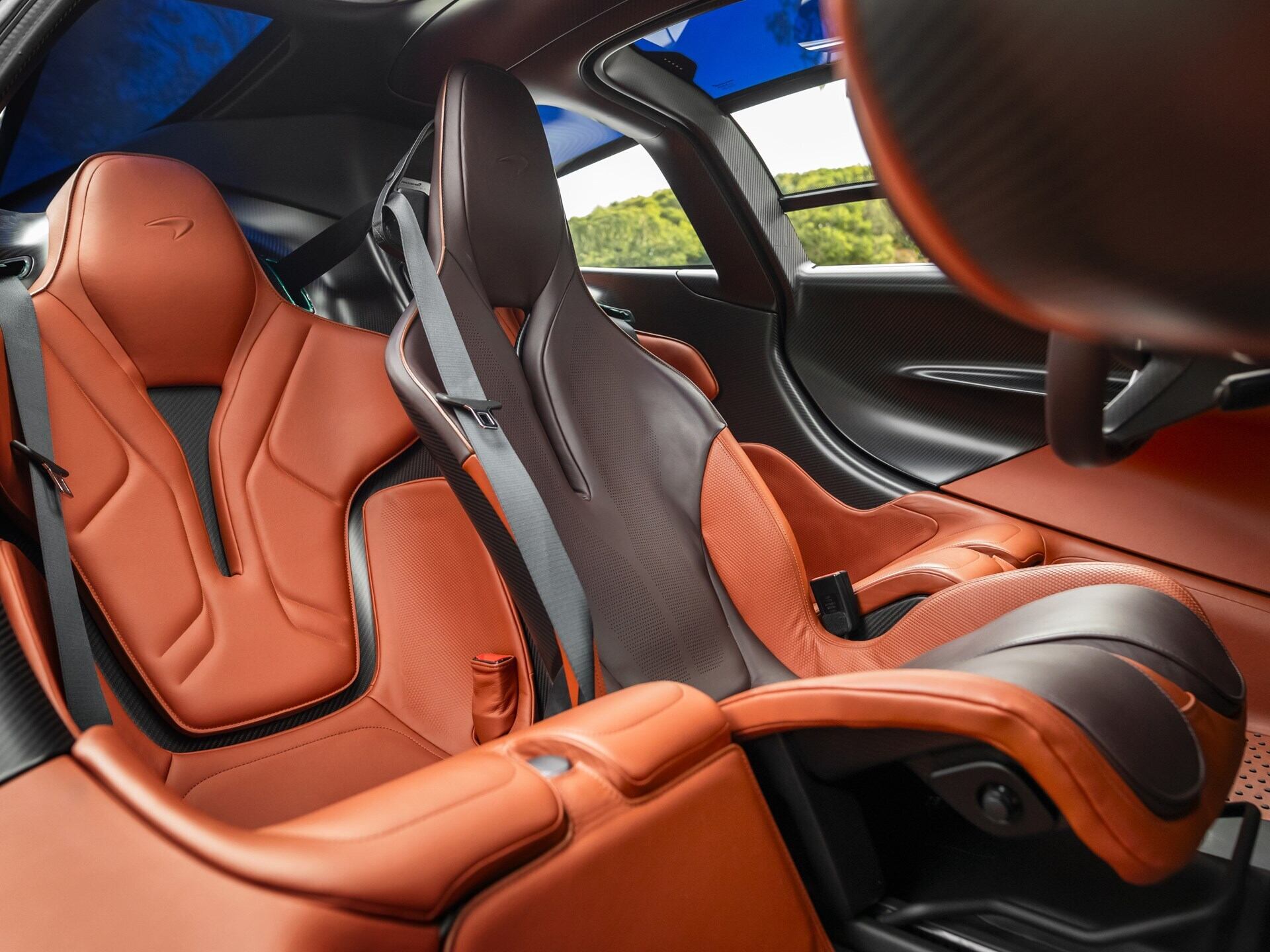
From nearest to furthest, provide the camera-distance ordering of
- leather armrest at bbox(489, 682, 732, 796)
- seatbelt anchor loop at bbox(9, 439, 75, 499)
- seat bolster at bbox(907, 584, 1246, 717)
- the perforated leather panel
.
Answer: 1. leather armrest at bbox(489, 682, 732, 796)
2. seat bolster at bbox(907, 584, 1246, 717)
3. seatbelt anchor loop at bbox(9, 439, 75, 499)
4. the perforated leather panel

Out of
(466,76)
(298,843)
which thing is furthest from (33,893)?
(466,76)

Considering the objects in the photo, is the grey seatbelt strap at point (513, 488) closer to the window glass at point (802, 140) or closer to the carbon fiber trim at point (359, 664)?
the carbon fiber trim at point (359, 664)

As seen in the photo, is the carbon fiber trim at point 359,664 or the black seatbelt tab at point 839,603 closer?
the carbon fiber trim at point 359,664

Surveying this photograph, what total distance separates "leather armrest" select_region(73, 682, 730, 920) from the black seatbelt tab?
69 centimetres

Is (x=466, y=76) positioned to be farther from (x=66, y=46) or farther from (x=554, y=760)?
(x=554, y=760)

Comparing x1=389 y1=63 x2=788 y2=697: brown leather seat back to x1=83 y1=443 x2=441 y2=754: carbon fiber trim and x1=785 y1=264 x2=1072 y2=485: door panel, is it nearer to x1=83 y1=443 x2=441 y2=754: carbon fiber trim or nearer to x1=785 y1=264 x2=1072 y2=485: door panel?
x1=83 y1=443 x2=441 y2=754: carbon fiber trim

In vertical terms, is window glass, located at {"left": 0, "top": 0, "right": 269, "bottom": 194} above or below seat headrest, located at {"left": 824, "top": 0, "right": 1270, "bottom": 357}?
above

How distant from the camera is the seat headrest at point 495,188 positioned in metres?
1.34

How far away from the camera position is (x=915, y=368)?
188 centimetres

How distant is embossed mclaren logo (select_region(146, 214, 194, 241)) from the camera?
131cm

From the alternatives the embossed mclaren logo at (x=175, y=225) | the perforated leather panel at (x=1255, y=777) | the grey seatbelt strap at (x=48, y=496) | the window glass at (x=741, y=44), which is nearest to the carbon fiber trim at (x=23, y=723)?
the grey seatbelt strap at (x=48, y=496)

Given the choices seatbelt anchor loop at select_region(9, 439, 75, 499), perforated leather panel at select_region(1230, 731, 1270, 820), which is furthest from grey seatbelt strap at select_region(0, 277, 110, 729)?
perforated leather panel at select_region(1230, 731, 1270, 820)

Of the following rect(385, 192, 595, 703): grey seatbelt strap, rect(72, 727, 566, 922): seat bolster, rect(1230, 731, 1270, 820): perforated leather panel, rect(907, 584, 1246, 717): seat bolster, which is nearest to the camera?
rect(72, 727, 566, 922): seat bolster

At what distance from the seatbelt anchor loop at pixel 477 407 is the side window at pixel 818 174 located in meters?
1.00
